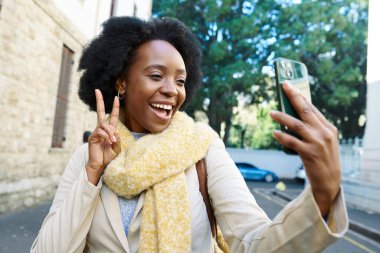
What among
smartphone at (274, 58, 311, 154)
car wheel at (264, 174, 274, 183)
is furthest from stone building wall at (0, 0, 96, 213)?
car wheel at (264, 174, 274, 183)

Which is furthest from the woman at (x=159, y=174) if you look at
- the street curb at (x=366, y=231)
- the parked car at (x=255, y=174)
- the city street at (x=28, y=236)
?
the parked car at (x=255, y=174)

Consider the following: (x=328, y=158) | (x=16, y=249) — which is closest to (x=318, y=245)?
(x=328, y=158)

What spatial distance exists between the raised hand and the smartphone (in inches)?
0.9

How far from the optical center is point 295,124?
928mm

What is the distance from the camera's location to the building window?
893cm

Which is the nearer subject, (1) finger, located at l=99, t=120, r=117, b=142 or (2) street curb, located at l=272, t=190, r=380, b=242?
(1) finger, located at l=99, t=120, r=117, b=142

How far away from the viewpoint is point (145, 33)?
2.01 meters

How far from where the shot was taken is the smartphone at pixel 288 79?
0.97 meters

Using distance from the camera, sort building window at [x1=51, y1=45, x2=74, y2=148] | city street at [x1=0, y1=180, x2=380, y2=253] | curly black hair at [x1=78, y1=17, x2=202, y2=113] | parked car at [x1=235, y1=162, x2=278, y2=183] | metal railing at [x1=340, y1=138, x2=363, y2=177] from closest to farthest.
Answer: curly black hair at [x1=78, y1=17, x2=202, y2=113]
city street at [x1=0, y1=180, x2=380, y2=253]
building window at [x1=51, y1=45, x2=74, y2=148]
metal railing at [x1=340, y1=138, x2=363, y2=177]
parked car at [x1=235, y1=162, x2=278, y2=183]

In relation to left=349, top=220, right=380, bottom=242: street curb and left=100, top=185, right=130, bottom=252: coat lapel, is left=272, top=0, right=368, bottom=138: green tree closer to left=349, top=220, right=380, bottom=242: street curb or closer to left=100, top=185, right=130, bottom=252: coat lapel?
left=349, top=220, right=380, bottom=242: street curb

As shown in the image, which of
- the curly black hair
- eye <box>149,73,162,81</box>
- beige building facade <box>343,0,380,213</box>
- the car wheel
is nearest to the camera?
eye <box>149,73,162,81</box>

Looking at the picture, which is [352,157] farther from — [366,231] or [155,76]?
[155,76]

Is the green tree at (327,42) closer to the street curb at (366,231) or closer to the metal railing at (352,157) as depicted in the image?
the metal railing at (352,157)

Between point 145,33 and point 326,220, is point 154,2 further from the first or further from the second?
point 326,220
